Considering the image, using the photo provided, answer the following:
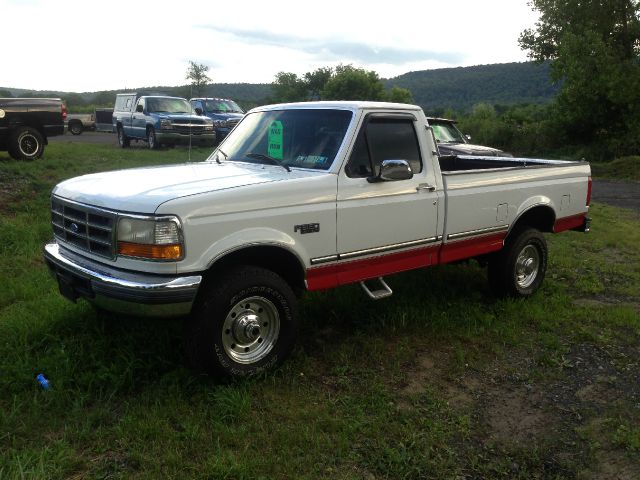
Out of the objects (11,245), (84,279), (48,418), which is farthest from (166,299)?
(11,245)

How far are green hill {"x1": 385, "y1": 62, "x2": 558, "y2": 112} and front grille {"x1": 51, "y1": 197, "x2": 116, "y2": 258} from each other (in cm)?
6816

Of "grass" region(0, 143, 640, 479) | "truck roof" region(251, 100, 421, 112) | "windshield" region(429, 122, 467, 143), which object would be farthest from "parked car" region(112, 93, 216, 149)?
"truck roof" region(251, 100, 421, 112)

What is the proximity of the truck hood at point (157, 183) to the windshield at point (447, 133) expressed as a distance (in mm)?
9738

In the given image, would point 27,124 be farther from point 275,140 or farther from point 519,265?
point 519,265

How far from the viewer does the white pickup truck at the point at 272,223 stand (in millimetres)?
3617

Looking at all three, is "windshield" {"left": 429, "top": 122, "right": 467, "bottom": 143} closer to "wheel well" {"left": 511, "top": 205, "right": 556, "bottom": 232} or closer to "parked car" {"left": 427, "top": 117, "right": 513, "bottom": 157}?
"parked car" {"left": 427, "top": 117, "right": 513, "bottom": 157}

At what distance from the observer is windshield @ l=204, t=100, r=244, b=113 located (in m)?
22.9

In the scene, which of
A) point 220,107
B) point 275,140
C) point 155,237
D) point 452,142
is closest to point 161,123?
point 220,107

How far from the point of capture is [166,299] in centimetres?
352

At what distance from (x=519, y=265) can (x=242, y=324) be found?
3341 millimetres

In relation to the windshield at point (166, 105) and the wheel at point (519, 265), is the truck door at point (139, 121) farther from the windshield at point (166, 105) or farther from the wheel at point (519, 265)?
the wheel at point (519, 265)

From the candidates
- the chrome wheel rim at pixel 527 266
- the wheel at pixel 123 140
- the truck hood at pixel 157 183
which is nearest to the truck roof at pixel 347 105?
the truck hood at pixel 157 183

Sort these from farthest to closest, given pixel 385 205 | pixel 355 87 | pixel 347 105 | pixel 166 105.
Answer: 1. pixel 355 87
2. pixel 166 105
3. pixel 347 105
4. pixel 385 205

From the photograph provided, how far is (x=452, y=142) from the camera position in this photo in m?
13.8
